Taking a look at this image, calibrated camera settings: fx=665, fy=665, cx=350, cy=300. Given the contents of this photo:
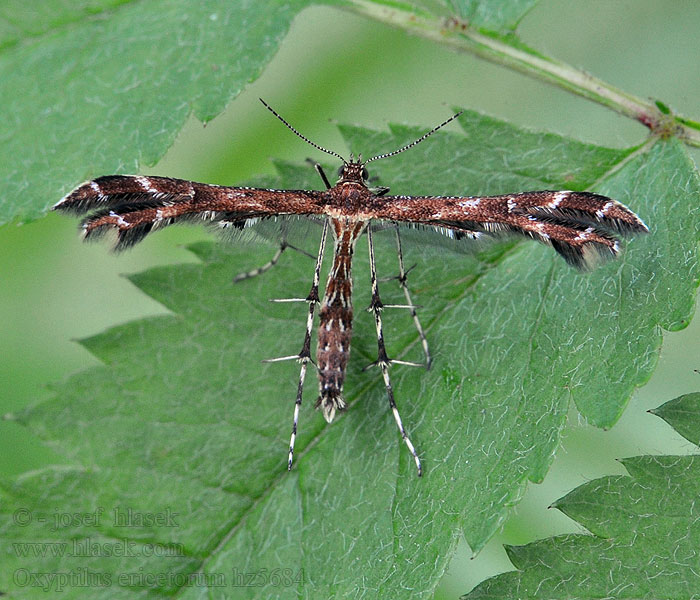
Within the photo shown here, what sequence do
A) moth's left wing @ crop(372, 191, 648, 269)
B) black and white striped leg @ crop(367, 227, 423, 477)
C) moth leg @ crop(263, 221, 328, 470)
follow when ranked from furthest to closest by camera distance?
moth leg @ crop(263, 221, 328, 470) → black and white striped leg @ crop(367, 227, 423, 477) → moth's left wing @ crop(372, 191, 648, 269)

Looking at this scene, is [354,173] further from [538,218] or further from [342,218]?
[538,218]

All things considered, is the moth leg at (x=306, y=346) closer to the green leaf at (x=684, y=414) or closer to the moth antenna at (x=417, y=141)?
the moth antenna at (x=417, y=141)

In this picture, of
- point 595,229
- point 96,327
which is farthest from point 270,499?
point 96,327

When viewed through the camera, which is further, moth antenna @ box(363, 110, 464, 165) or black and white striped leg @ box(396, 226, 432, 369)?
moth antenna @ box(363, 110, 464, 165)

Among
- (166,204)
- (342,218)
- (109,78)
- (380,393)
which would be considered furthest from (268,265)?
(109,78)

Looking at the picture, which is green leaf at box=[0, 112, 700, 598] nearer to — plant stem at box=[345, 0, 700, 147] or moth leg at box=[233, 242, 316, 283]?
moth leg at box=[233, 242, 316, 283]

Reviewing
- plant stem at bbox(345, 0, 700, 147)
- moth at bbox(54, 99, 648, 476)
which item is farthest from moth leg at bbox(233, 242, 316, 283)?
plant stem at bbox(345, 0, 700, 147)

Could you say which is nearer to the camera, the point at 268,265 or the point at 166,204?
the point at 166,204

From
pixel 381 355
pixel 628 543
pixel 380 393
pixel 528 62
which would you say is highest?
pixel 528 62
